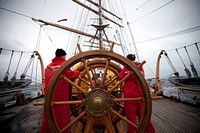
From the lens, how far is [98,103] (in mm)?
→ 1471

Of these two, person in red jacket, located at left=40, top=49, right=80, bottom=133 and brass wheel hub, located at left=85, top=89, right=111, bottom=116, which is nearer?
brass wheel hub, located at left=85, top=89, right=111, bottom=116

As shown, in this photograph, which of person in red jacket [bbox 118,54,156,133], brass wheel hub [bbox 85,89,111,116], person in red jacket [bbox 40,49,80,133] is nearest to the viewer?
A: brass wheel hub [bbox 85,89,111,116]

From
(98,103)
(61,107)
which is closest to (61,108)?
(61,107)

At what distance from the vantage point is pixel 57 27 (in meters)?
13.6

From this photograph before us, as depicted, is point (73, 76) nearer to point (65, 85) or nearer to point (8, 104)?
point (65, 85)

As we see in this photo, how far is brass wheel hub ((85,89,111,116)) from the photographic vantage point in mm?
1477

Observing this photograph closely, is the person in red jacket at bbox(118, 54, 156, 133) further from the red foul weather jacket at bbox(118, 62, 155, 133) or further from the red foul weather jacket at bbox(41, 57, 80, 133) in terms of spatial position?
the red foul weather jacket at bbox(41, 57, 80, 133)

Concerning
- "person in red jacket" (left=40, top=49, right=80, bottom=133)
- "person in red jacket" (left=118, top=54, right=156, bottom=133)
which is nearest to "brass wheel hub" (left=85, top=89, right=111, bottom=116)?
"person in red jacket" (left=40, top=49, right=80, bottom=133)

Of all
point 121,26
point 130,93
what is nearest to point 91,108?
point 130,93

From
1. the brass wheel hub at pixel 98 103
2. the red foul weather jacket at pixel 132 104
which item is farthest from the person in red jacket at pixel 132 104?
the brass wheel hub at pixel 98 103

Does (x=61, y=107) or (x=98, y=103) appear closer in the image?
(x=98, y=103)

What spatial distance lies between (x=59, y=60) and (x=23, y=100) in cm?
532

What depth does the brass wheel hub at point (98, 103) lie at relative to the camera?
58.1 inches

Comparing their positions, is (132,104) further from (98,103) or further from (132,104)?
(98,103)
